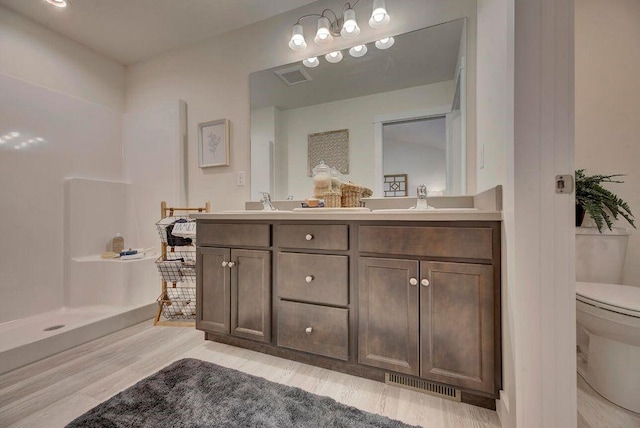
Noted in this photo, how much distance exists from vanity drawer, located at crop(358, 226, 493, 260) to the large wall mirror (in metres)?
0.58

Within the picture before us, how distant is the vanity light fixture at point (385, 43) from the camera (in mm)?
1774

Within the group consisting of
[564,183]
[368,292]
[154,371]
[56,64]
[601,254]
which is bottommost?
[154,371]

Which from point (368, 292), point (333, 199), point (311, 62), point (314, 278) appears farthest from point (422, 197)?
point (311, 62)

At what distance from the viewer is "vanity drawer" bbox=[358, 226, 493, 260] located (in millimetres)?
1104

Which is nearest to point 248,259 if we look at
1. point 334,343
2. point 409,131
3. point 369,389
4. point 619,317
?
point 334,343

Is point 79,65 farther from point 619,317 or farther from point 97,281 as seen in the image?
point 619,317

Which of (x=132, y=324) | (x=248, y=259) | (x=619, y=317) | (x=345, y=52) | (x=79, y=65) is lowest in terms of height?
(x=132, y=324)

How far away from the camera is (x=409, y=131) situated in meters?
1.75

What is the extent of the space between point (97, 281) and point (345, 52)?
269 centimetres

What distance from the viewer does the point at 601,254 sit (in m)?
1.49

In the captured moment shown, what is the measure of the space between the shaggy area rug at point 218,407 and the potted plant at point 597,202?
1474mm

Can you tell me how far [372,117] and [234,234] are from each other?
1.20 meters

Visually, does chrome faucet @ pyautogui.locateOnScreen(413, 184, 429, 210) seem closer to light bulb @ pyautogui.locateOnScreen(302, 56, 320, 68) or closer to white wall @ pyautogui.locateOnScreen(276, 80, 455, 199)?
white wall @ pyautogui.locateOnScreen(276, 80, 455, 199)

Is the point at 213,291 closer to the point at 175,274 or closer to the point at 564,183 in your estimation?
the point at 175,274
